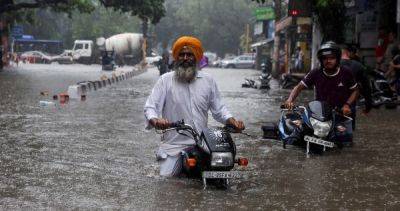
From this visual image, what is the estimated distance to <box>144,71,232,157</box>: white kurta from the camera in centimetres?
757

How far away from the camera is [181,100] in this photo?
7625mm

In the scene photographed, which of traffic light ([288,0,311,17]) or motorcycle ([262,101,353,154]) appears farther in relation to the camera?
traffic light ([288,0,311,17])

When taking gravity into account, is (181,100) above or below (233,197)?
above

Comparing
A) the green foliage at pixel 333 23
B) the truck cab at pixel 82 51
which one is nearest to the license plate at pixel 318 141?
the green foliage at pixel 333 23

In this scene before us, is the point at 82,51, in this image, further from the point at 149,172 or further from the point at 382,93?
the point at 149,172

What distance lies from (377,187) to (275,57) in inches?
1216

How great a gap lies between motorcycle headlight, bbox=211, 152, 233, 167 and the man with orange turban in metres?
0.47

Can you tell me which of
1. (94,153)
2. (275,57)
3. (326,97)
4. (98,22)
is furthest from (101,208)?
(98,22)

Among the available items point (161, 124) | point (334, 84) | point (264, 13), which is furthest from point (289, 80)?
point (264, 13)

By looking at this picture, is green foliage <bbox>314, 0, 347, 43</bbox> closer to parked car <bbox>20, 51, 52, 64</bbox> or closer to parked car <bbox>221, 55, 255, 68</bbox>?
parked car <bbox>221, 55, 255, 68</bbox>

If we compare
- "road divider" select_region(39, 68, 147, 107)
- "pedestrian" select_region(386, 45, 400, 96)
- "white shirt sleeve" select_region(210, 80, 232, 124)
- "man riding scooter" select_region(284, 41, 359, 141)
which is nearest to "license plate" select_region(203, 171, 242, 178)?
"white shirt sleeve" select_region(210, 80, 232, 124)

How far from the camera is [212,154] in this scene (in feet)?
23.1

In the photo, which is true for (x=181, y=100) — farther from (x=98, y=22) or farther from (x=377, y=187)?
(x=98, y=22)

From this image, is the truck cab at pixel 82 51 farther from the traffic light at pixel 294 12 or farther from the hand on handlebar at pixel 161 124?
the hand on handlebar at pixel 161 124
